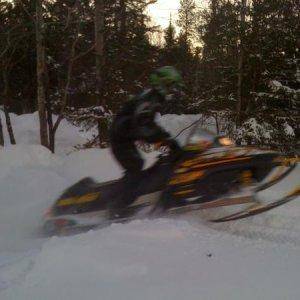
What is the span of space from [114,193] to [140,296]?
2.35 metres

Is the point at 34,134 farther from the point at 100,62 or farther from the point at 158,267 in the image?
the point at 158,267

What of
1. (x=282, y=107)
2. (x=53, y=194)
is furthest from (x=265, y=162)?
(x=282, y=107)

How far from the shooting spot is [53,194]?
762 cm

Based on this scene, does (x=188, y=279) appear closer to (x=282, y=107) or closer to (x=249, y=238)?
(x=249, y=238)

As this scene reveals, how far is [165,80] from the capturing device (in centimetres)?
558

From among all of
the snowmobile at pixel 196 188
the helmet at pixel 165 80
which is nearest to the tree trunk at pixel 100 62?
the snowmobile at pixel 196 188

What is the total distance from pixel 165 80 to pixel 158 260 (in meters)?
2.18

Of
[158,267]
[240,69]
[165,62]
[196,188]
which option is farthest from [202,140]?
[165,62]

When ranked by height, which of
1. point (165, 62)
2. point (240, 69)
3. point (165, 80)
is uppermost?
point (165, 62)

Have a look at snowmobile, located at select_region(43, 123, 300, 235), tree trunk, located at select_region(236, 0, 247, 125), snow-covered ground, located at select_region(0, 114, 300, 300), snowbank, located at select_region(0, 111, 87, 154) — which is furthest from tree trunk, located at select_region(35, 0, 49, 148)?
snowmobile, located at select_region(43, 123, 300, 235)

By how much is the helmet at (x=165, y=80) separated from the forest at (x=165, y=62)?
8306 mm

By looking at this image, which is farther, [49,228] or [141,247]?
[49,228]

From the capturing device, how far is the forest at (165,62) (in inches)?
584

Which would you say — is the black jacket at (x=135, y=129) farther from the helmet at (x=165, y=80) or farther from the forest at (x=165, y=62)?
the forest at (x=165, y=62)
